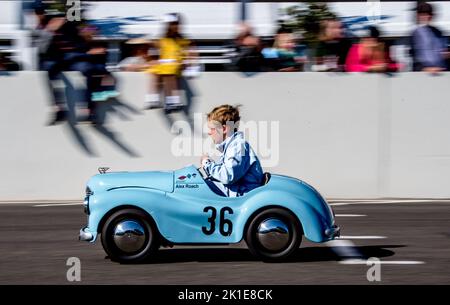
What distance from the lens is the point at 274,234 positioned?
8.14 metres

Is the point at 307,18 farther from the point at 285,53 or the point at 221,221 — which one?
the point at 221,221

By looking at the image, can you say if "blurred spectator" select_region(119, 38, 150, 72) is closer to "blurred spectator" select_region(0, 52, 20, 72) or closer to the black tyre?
"blurred spectator" select_region(0, 52, 20, 72)

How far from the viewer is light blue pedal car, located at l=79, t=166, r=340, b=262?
26.5 feet

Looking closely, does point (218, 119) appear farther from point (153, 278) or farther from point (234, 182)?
point (153, 278)

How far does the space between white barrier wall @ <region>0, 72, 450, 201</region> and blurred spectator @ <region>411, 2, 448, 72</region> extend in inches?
7.9

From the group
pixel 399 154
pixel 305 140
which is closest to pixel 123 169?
pixel 305 140

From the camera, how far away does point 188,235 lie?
322 inches

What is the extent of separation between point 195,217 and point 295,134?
530 centimetres

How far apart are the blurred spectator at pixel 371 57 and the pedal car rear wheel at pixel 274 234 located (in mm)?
5680

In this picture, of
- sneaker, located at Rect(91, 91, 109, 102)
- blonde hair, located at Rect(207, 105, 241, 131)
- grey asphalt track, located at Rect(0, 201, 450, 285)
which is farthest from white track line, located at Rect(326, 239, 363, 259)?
sneaker, located at Rect(91, 91, 109, 102)

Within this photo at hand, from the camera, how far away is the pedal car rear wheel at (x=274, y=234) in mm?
8086

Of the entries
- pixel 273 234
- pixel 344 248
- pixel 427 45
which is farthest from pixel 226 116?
pixel 427 45

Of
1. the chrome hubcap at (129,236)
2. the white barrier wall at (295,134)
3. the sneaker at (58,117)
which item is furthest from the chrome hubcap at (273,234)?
the sneaker at (58,117)
